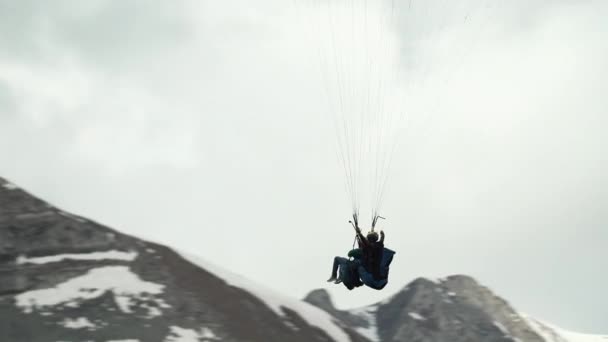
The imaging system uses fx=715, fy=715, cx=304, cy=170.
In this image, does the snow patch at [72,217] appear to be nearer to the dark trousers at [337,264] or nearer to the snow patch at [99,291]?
the snow patch at [99,291]

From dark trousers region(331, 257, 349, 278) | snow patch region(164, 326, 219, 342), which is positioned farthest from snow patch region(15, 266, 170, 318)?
dark trousers region(331, 257, 349, 278)

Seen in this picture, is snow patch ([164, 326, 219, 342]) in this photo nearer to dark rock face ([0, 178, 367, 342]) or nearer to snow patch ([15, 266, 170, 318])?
dark rock face ([0, 178, 367, 342])

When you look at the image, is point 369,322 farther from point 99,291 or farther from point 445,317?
point 99,291

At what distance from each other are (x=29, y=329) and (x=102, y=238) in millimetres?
20458

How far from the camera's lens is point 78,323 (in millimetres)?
62156

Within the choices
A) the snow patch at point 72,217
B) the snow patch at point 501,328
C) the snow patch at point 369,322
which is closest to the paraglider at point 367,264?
the snow patch at point 72,217

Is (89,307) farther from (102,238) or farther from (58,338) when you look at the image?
(102,238)

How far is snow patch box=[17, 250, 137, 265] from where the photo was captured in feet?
239

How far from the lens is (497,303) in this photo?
13650cm

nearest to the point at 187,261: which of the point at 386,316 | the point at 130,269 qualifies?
the point at 130,269

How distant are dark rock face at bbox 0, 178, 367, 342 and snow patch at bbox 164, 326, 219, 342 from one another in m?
0.10

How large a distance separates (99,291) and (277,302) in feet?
75.5

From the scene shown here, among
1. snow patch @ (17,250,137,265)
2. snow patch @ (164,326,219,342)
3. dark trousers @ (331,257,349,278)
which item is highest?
snow patch @ (17,250,137,265)

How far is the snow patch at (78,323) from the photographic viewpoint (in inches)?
2420
